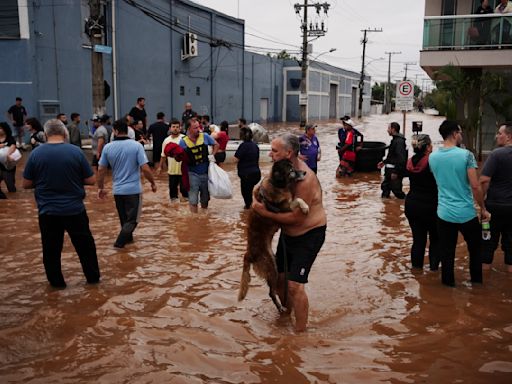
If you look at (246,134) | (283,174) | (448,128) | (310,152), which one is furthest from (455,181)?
(310,152)

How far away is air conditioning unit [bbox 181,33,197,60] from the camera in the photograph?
95.9 feet

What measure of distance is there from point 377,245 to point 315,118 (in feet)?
151

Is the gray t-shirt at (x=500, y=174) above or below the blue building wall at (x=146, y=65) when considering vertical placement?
below

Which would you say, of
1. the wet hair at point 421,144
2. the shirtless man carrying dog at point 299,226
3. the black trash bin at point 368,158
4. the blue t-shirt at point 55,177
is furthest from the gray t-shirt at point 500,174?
the black trash bin at point 368,158

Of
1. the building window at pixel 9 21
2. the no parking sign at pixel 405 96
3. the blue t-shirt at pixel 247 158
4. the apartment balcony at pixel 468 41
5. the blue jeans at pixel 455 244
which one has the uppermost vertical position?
the building window at pixel 9 21

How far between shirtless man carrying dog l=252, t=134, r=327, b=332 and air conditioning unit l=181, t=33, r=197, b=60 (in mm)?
26176

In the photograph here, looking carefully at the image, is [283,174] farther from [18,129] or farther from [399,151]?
[18,129]

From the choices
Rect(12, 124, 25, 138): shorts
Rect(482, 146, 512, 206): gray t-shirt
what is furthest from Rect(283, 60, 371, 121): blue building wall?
Rect(482, 146, 512, 206): gray t-shirt

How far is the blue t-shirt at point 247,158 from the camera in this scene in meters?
9.62

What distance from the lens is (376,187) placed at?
13.4 m

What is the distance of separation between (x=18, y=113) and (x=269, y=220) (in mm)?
16151

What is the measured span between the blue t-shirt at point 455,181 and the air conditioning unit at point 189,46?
25.5 metres

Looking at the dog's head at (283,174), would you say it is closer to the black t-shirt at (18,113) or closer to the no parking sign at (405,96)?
the no parking sign at (405,96)

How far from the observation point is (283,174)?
4293 millimetres
